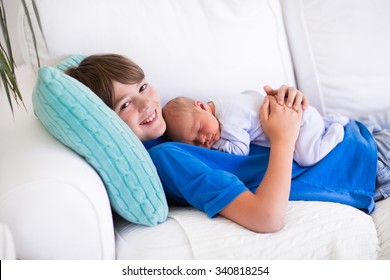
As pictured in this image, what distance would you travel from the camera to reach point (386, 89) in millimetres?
1579

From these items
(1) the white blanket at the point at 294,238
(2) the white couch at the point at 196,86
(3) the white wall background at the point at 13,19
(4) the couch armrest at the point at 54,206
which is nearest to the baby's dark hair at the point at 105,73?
(2) the white couch at the point at 196,86

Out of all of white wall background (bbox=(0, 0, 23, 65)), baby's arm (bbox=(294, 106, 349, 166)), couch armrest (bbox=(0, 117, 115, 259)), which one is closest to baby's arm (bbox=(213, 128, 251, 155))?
baby's arm (bbox=(294, 106, 349, 166))

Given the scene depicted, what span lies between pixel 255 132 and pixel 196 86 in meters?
0.31

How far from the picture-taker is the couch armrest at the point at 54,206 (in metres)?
0.86

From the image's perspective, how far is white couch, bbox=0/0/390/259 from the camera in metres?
0.89

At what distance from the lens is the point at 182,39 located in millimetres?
1488

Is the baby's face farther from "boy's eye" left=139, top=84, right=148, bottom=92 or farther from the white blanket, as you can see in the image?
the white blanket

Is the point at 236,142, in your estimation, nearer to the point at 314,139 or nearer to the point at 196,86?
the point at 314,139

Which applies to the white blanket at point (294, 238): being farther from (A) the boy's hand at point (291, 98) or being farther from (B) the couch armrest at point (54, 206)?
(A) the boy's hand at point (291, 98)

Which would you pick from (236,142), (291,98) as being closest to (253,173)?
(236,142)

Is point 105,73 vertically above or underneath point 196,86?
above

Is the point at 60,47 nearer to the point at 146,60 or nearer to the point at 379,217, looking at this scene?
the point at 146,60

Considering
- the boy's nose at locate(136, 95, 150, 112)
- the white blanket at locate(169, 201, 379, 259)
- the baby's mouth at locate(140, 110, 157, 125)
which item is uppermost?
the boy's nose at locate(136, 95, 150, 112)
